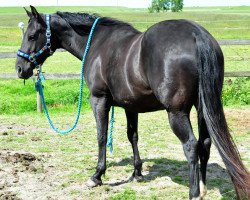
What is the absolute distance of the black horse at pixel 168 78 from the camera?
3.90m

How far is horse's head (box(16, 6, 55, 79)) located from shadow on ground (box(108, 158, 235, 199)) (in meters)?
1.87

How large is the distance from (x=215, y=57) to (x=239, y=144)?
3.54 m

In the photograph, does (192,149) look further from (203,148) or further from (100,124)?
(100,124)

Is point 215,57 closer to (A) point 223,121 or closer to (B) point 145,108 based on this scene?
(A) point 223,121

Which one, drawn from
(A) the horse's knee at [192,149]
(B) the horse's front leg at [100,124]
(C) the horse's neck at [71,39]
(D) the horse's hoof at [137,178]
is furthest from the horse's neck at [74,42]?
(A) the horse's knee at [192,149]

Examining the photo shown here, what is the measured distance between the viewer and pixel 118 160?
6363 millimetres

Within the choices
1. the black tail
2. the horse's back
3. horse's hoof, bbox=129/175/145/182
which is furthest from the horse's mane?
horse's hoof, bbox=129/175/145/182

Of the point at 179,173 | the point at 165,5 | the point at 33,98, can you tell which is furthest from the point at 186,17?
the point at 179,173

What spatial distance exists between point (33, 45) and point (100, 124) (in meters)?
1.33

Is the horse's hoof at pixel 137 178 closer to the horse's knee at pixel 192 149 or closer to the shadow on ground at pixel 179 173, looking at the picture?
the shadow on ground at pixel 179 173

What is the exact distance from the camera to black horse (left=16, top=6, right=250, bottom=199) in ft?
12.8

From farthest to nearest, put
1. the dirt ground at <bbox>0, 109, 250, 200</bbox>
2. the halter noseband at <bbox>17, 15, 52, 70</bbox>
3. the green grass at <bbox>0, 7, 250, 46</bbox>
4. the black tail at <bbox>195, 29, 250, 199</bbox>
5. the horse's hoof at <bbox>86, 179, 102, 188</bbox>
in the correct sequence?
1. the green grass at <bbox>0, 7, 250, 46</bbox>
2. the halter noseband at <bbox>17, 15, 52, 70</bbox>
3. the horse's hoof at <bbox>86, 179, 102, 188</bbox>
4. the dirt ground at <bbox>0, 109, 250, 200</bbox>
5. the black tail at <bbox>195, 29, 250, 199</bbox>

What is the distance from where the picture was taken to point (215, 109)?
158 inches

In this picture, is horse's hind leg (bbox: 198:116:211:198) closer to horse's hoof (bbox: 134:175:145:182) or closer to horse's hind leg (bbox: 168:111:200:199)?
horse's hind leg (bbox: 168:111:200:199)
